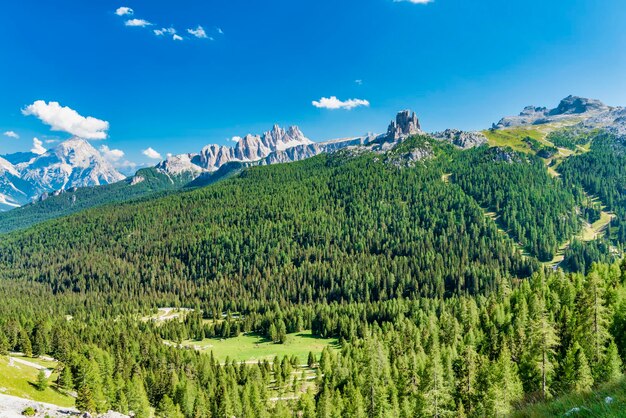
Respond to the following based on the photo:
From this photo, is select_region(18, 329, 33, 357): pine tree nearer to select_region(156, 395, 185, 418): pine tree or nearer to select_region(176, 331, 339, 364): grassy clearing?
select_region(176, 331, 339, 364): grassy clearing

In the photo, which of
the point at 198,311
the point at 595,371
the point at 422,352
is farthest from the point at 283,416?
the point at 198,311

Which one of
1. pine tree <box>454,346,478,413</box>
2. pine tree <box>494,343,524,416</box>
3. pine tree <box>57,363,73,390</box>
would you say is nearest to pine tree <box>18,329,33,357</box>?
pine tree <box>57,363,73,390</box>

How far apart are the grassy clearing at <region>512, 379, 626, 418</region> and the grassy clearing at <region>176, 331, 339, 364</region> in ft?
416

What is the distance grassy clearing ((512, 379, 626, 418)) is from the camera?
902cm

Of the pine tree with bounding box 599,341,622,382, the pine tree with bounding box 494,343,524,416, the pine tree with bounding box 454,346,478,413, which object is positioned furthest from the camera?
Result: the pine tree with bounding box 454,346,478,413

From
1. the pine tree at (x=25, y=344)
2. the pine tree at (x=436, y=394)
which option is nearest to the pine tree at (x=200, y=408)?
the pine tree at (x=436, y=394)

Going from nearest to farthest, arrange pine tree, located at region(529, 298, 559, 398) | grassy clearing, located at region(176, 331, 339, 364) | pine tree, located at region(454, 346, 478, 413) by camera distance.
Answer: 1. pine tree, located at region(529, 298, 559, 398)
2. pine tree, located at region(454, 346, 478, 413)
3. grassy clearing, located at region(176, 331, 339, 364)

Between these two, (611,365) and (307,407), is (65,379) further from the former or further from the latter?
(611,365)

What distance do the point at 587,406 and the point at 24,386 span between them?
3918 inches

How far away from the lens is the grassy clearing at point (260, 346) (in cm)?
13925

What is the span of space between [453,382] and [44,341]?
382 feet

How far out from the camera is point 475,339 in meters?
88.1

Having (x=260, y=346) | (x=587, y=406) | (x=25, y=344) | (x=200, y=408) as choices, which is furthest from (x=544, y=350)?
(x=25, y=344)

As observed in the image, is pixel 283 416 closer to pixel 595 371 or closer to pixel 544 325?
pixel 544 325
